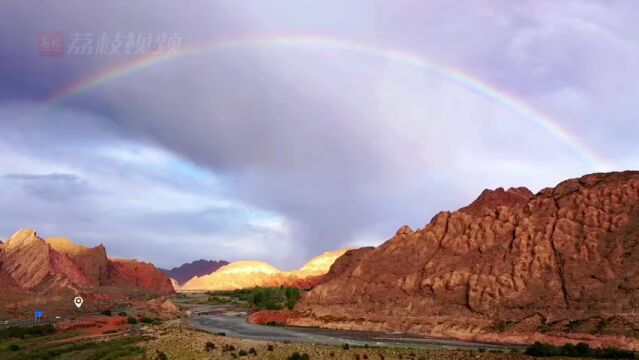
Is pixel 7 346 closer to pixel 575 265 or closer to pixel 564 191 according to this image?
pixel 575 265

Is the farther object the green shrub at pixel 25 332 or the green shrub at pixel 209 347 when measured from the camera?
the green shrub at pixel 25 332

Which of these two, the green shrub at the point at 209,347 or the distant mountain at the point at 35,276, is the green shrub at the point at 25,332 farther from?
the distant mountain at the point at 35,276

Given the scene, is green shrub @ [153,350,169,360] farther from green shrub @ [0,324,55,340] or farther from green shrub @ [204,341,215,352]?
green shrub @ [0,324,55,340]

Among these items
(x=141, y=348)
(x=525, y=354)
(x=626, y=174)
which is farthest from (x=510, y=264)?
(x=141, y=348)

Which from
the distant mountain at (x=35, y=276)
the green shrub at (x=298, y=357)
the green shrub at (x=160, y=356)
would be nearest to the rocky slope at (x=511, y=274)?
the green shrub at (x=298, y=357)

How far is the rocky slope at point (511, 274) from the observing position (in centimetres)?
7169

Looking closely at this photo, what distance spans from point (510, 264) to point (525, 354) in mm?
29169

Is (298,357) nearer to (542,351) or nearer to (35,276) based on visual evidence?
(542,351)

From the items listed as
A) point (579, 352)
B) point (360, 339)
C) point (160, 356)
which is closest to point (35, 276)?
point (360, 339)

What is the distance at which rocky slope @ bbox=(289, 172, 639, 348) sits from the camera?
71688 millimetres

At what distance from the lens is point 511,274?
82.8 meters

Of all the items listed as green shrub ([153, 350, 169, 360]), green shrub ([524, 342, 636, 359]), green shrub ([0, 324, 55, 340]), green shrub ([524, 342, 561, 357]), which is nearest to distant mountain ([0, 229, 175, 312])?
green shrub ([0, 324, 55, 340])

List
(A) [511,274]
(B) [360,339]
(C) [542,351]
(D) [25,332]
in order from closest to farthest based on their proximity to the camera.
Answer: (C) [542,351] → (D) [25,332] → (B) [360,339] → (A) [511,274]

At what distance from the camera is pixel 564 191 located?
9100cm
